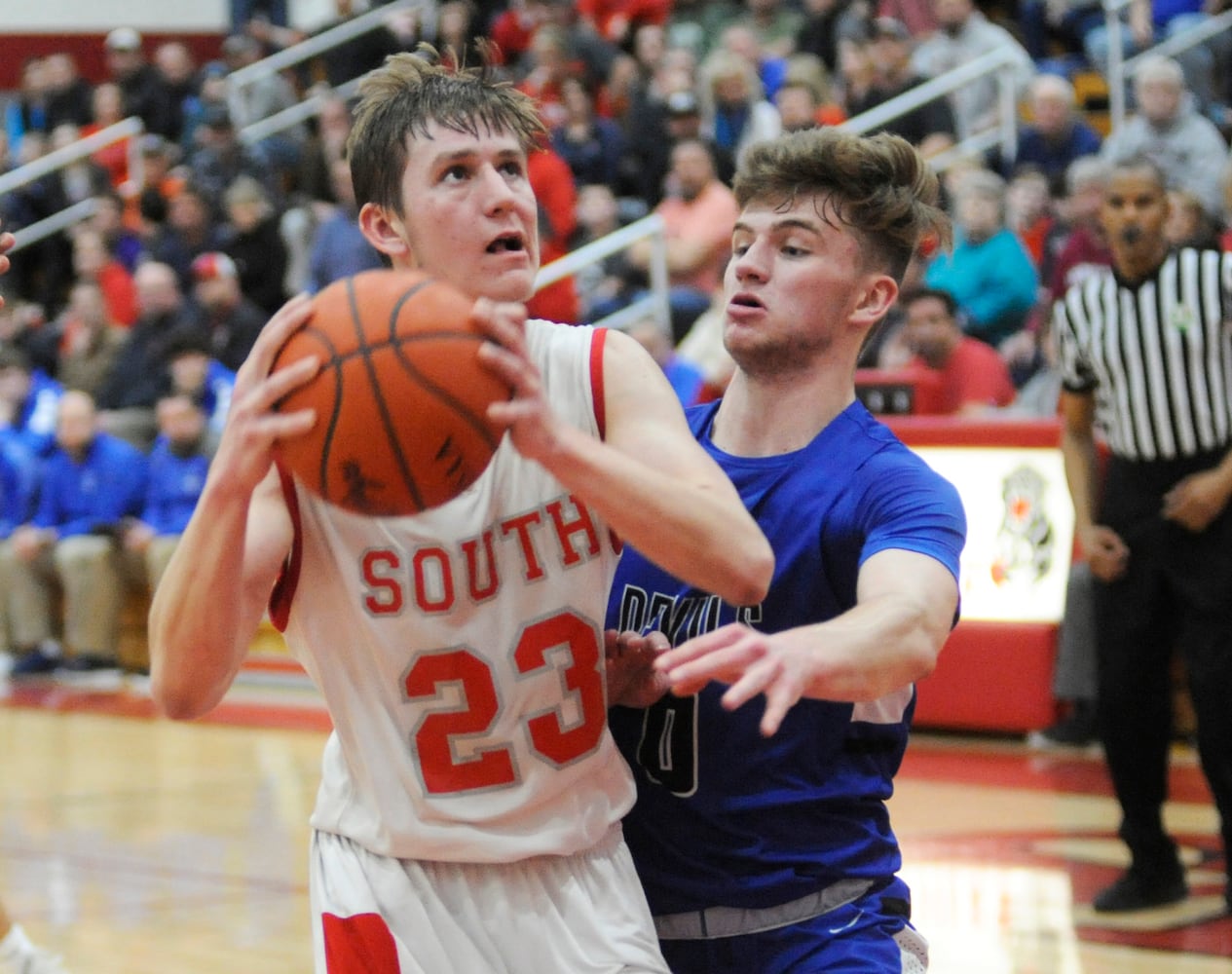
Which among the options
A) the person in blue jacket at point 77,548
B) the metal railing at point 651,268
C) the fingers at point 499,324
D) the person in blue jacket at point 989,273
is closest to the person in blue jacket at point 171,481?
the person in blue jacket at point 77,548

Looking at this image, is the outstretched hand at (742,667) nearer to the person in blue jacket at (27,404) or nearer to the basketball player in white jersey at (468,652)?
the basketball player in white jersey at (468,652)

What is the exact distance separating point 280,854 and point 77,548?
5.53 meters

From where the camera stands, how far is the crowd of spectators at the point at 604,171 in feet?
33.0

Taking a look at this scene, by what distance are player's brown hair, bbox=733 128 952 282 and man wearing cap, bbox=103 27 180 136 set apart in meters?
14.7

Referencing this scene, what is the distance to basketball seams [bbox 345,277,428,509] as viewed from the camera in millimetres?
2146

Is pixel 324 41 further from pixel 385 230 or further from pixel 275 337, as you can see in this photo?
pixel 275 337

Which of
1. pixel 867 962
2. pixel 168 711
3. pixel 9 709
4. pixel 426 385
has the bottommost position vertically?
pixel 9 709

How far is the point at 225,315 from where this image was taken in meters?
12.6

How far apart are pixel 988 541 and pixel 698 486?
601 centimetres

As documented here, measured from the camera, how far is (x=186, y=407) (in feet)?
36.7

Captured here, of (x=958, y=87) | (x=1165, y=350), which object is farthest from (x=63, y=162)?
(x=1165, y=350)

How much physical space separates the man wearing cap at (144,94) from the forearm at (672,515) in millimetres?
15468

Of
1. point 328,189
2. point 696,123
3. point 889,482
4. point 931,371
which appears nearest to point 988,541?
point 931,371

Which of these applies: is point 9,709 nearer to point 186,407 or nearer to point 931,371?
point 186,407
